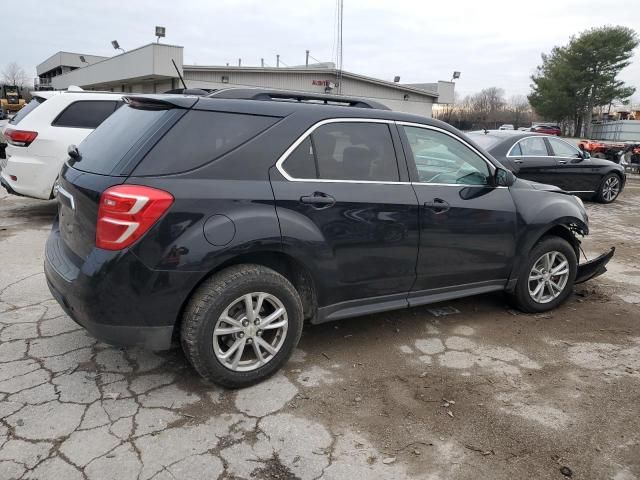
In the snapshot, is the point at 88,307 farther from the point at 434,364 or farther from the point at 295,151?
the point at 434,364

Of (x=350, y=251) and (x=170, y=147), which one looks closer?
(x=170, y=147)

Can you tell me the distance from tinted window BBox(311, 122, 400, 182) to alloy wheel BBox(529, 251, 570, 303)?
185cm

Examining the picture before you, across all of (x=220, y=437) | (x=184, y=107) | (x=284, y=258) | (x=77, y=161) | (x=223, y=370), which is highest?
(x=184, y=107)

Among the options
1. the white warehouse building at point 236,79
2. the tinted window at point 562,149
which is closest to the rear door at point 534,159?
the tinted window at point 562,149

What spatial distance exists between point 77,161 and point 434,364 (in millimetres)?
2793

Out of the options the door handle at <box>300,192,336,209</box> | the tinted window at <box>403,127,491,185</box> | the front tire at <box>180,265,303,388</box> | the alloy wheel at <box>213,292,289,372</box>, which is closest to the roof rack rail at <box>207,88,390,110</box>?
the tinted window at <box>403,127,491,185</box>

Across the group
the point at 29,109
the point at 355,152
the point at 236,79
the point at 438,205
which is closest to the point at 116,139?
the point at 355,152

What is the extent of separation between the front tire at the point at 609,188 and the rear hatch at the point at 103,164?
11.2m

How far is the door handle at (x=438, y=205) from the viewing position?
3.66m

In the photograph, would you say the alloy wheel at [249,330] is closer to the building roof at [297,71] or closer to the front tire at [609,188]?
the front tire at [609,188]

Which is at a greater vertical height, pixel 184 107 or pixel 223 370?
pixel 184 107

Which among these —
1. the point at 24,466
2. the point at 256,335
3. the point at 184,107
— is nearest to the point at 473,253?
the point at 256,335

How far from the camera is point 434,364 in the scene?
356 cm

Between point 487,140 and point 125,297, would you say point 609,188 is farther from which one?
point 125,297
